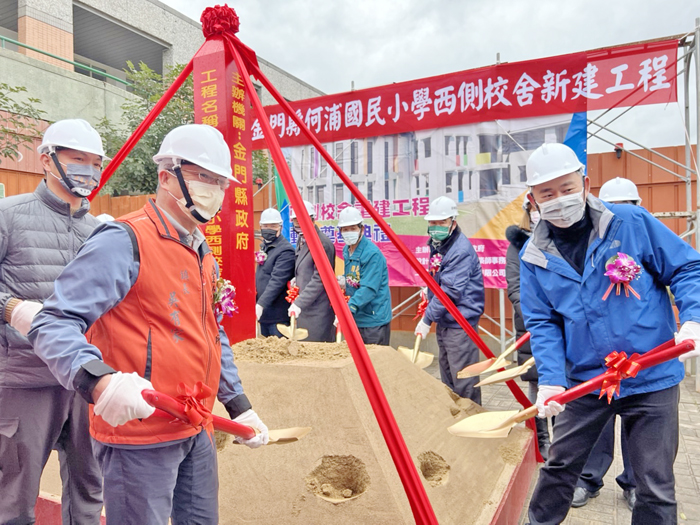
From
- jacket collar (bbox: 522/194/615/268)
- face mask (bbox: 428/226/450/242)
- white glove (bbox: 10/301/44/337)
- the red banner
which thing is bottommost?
white glove (bbox: 10/301/44/337)

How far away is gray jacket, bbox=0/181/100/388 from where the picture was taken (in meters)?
1.80

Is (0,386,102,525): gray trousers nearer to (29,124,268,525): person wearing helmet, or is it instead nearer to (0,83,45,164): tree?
(29,124,268,525): person wearing helmet

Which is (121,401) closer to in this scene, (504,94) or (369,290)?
(369,290)

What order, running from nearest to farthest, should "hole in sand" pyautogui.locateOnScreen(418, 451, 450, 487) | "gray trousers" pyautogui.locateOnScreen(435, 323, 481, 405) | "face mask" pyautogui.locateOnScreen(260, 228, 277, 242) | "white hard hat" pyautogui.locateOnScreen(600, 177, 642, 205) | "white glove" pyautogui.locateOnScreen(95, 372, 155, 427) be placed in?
"white glove" pyautogui.locateOnScreen(95, 372, 155, 427)
"hole in sand" pyautogui.locateOnScreen(418, 451, 450, 487)
"gray trousers" pyautogui.locateOnScreen(435, 323, 481, 405)
"white hard hat" pyautogui.locateOnScreen(600, 177, 642, 205)
"face mask" pyautogui.locateOnScreen(260, 228, 277, 242)

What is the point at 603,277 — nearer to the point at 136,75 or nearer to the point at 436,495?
the point at 436,495

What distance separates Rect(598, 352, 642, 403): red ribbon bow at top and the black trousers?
0.71 feet

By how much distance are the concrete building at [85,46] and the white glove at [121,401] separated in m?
10.2

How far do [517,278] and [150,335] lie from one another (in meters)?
2.75

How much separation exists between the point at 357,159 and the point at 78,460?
4782mm

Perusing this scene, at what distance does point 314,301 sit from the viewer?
421cm

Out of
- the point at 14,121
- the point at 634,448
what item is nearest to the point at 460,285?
the point at 634,448

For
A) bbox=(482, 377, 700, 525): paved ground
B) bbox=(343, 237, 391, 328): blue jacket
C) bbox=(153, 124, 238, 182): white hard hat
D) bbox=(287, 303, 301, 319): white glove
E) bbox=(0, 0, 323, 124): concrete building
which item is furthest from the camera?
bbox=(0, 0, 323, 124): concrete building

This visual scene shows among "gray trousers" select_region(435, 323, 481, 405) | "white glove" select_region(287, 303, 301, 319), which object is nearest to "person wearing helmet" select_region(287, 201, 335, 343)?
"white glove" select_region(287, 303, 301, 319)

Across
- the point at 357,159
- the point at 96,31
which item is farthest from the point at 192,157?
the point at 96,31
